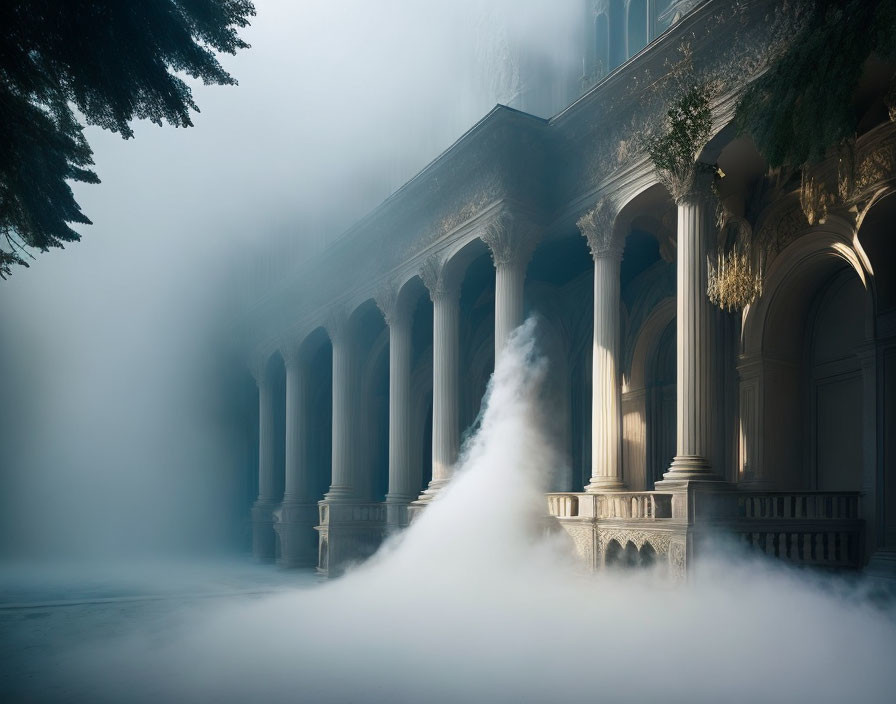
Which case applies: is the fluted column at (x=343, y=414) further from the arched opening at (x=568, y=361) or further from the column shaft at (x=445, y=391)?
the arched opening at (x=568, y=361)

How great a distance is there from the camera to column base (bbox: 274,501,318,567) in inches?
1136

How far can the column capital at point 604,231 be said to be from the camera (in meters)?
16.4

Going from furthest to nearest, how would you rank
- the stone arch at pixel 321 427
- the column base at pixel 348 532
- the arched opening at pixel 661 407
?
the stone arch at pixel 321 427 → the column base at pixel 348 532 → the arched opening at pixel 661 407

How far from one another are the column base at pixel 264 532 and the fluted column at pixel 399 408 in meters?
11.3

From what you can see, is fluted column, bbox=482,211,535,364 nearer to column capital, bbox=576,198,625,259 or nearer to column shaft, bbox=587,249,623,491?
column capital, bbox=576,198,625,259

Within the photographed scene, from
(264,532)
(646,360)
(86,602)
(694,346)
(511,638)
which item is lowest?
(86,602)

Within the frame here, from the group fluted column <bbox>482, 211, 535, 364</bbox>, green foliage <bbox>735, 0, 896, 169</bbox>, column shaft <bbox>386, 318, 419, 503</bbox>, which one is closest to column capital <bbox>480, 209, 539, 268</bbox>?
fluted column <bbox>482, 211, 535, 364</bbox>

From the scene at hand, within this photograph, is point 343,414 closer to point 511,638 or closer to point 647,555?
point 647,555

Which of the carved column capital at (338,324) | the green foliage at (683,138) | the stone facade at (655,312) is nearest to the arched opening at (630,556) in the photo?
the stone facade at (655,312)

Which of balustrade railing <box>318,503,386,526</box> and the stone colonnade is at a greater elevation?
the stone colonnade

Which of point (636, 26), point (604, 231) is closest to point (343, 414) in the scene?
point (604, 231)

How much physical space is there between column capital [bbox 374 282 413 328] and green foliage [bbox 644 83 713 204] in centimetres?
977

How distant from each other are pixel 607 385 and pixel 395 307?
→ 8832mm

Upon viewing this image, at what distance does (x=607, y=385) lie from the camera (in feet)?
52.7
